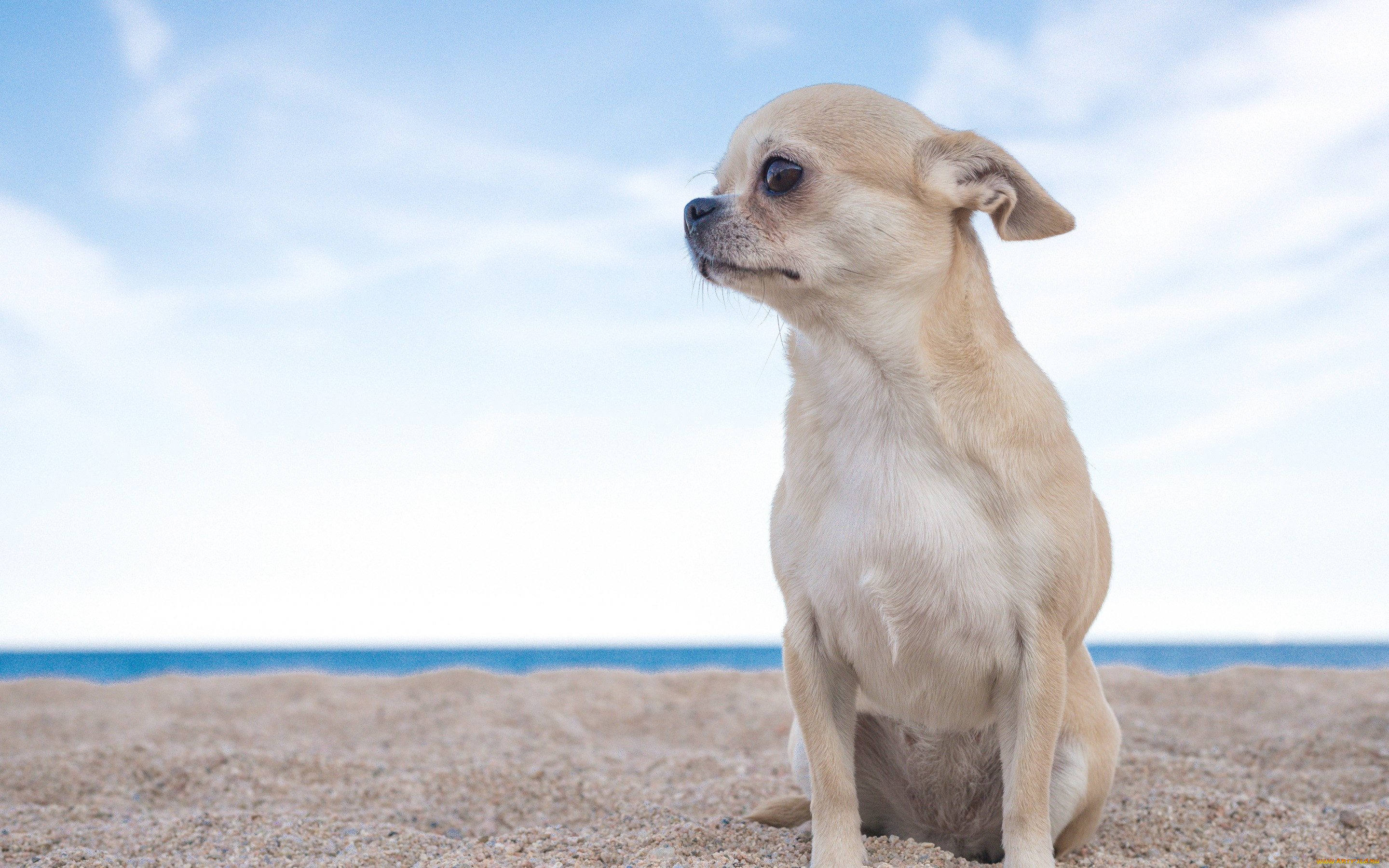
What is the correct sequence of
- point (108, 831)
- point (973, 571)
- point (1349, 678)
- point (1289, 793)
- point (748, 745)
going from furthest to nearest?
point (1349, 678) → point (748, 745) → point (1289, 793) → point (108, 831) → point (973, 571)

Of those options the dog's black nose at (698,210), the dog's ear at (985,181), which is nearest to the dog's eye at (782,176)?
the dog's black nose at (698,210)

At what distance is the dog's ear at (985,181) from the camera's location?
2656 millimetres

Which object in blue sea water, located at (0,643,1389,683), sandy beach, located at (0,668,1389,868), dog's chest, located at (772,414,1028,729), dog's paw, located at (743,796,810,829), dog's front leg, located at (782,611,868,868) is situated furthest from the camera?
blue sea water, located at (0,643,1389,683)

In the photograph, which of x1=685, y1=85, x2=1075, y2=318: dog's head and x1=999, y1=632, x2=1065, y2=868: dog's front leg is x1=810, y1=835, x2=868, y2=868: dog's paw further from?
x1=685, y1=85, x2=1075, y2=318: dog's head

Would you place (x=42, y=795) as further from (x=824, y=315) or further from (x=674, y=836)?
(x=824, y=315)

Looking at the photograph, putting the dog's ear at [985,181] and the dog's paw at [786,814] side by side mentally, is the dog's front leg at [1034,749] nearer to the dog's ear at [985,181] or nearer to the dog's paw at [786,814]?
the dog's paw at [786,814]

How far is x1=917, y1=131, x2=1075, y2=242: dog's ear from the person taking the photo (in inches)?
105

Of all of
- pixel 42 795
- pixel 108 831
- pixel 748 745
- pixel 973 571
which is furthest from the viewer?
pixel 748 745

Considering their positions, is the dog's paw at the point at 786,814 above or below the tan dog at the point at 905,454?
below

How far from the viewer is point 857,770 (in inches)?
124

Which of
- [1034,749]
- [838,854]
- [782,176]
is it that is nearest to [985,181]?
[782,176]

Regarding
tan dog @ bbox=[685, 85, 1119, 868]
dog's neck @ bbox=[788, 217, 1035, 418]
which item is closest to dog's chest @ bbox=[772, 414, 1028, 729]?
tan dog @ bbox=[685, 85, 1119, 868]

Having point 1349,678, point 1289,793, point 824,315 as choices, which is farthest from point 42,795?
point 1349,678

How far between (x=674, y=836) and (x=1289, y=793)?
289cm
